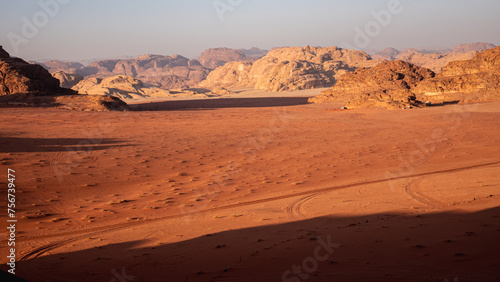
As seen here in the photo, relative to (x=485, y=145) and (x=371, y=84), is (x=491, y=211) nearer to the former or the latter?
(x=485, y=145)

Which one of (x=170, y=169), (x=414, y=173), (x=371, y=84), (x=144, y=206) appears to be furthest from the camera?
(x=371, y=84)

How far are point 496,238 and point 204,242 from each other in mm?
4011

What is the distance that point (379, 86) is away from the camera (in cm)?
3959

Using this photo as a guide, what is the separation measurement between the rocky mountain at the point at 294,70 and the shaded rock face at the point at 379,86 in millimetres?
23649

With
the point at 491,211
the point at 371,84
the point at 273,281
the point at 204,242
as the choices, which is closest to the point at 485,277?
the point at 273,281

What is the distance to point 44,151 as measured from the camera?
44.0ft

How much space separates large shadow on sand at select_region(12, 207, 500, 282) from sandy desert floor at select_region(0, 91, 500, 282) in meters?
0.03

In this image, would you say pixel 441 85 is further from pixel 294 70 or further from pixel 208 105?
pixel 294 70

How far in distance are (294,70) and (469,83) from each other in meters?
40.2

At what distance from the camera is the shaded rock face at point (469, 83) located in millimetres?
32500

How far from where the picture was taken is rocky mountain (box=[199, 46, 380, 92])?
69.1m

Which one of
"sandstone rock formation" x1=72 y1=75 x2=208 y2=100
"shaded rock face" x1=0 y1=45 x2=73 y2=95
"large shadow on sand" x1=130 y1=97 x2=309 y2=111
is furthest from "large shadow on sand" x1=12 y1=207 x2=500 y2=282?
"sandstone rock formation" x1=72 y1=75 x2=208 y2=100

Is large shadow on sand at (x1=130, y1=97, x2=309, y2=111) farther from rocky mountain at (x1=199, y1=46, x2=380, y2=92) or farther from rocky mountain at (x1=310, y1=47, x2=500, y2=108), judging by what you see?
rocky mountain at (x1=199, y1=46, x2=380, y2=92)

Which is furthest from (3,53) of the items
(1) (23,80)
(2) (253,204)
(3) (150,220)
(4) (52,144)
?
(2) (253,204)
